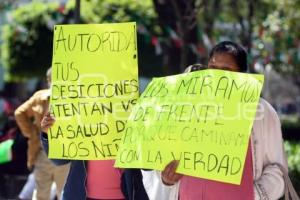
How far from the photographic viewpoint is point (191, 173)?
307 centimetres

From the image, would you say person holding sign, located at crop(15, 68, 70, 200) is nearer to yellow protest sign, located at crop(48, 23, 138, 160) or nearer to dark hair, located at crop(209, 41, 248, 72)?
yellow protest sign, located at crop(48, 23, 138, 160)

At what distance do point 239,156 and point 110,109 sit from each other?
910 millimetres

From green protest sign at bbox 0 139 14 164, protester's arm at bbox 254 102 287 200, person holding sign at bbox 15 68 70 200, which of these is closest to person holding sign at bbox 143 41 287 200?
protester's arm at bbox 254 102 287 200

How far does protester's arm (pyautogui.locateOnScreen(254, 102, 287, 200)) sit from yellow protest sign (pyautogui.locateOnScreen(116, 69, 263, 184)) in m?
0.18

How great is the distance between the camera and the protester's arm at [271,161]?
312cm

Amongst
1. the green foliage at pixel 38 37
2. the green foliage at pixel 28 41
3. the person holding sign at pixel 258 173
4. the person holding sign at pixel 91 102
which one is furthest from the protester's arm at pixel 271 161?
the green foliage at pixel 28 41

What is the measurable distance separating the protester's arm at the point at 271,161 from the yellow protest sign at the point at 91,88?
2.55ft

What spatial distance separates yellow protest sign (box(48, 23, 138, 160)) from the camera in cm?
361

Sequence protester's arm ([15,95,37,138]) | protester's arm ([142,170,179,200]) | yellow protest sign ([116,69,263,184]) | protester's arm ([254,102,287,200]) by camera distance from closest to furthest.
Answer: yellow protest sign ([116,69,263,184]) → protester's arm ([254,102,287,200]) → protester's arm ([142,170,179,200]) → protester's arm ([15,95,37,138])

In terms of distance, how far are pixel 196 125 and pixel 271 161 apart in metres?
0.37

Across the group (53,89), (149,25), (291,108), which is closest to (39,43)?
(149,25)

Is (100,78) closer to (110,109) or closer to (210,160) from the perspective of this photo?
(110,109)

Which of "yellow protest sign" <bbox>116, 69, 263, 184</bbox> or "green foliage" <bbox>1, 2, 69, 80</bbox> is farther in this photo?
"green foliage" <bbox>1, 2, 69, 80</bbox>

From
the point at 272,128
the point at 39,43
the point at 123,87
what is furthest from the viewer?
the point at 39,43
